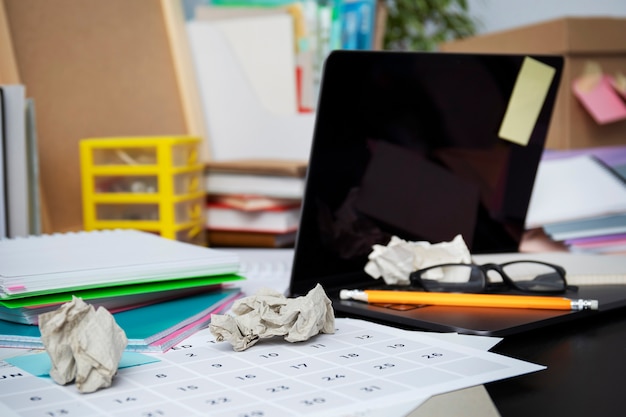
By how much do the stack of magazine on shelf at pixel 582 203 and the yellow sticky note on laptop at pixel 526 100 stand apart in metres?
0.16

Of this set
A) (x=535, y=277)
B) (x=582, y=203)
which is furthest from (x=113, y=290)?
(x=582, y=203)

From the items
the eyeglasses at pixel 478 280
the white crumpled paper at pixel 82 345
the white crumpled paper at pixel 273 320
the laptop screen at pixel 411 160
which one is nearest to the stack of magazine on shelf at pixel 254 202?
the laptop screen at pixel 411 160

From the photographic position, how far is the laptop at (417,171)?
72 centimetres

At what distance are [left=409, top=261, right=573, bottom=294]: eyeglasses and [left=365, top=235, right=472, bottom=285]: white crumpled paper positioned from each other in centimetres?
1

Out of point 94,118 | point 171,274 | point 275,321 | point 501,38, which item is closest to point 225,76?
point 94,118

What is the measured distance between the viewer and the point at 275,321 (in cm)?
57

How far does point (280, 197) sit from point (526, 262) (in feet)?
1.63

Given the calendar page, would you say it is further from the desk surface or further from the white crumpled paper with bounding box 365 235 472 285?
the white crumpled paper with bounding box 365 235 472 285

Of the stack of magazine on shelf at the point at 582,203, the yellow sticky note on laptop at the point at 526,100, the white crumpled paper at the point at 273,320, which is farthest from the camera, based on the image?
the stack of magazine on shelf at the point at 582,203

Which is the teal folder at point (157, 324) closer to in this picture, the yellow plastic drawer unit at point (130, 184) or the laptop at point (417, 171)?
the laptop at point (417, 171)

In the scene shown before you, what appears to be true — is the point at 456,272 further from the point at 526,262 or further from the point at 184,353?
the point at 184,353

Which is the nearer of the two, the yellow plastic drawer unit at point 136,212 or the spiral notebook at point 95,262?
the spiral notebook at point 95,262

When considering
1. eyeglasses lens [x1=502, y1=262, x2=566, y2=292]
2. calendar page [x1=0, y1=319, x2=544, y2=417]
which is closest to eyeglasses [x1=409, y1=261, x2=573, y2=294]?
eyeglasses lens [x1=502, y1=262, x2=566, y2=292]

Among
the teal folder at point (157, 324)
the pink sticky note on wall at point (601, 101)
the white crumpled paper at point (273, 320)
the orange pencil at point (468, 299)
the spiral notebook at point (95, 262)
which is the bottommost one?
the teal folder at point (157, 324)
